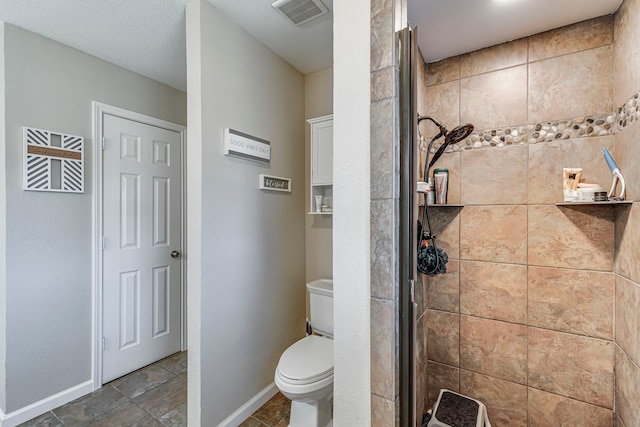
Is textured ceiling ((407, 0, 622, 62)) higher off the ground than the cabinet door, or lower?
higher

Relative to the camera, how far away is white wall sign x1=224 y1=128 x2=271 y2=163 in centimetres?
168

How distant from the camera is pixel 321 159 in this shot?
214 cm

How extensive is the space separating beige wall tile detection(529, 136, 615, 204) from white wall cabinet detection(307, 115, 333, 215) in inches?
47.5

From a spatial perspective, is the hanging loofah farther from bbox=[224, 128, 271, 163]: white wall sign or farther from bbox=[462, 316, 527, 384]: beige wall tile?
bbox=[224, 128, 271, 163]: white wall sign

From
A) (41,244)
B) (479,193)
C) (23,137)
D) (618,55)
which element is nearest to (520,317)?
(479,193)

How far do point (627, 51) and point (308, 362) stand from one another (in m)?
2.11

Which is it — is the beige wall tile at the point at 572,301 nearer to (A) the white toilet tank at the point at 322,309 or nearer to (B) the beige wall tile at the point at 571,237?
(B) the beige wall tile at the point at 571,237

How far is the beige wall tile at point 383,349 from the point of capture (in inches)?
37.1

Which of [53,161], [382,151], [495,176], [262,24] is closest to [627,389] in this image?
[495,176]

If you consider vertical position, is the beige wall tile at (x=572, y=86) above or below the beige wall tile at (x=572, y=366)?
above

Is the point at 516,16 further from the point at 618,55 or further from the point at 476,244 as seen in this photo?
the point at 476,244

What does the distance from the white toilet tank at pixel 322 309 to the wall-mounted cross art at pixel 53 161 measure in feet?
5.92

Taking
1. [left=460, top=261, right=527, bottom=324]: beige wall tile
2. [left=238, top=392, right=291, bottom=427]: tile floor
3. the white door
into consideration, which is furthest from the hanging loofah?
the white door

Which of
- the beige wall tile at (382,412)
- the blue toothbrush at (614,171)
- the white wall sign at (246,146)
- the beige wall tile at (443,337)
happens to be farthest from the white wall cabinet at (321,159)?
the blue toothbrush at (614,171)
